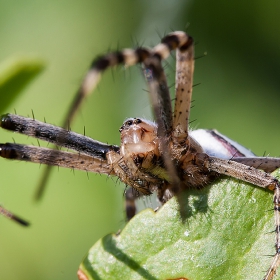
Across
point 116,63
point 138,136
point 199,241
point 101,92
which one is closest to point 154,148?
point 138,136

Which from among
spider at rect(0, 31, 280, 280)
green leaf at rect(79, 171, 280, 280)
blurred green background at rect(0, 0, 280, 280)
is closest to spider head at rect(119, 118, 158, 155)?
spider at rect(0, 31, 280, 280)

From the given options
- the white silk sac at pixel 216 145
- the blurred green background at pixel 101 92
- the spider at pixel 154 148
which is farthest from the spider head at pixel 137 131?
the blurred green background at pixel 101 92

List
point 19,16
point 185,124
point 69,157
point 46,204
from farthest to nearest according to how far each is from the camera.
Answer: point 19,16
point 46,204
point 69,157
point 185,124

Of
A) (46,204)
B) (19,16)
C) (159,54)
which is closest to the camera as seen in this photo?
(159,54)

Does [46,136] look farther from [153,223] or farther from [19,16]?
[19,16]

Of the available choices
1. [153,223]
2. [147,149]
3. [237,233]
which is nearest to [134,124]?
[147,149]

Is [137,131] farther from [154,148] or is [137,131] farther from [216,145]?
[216,145]
